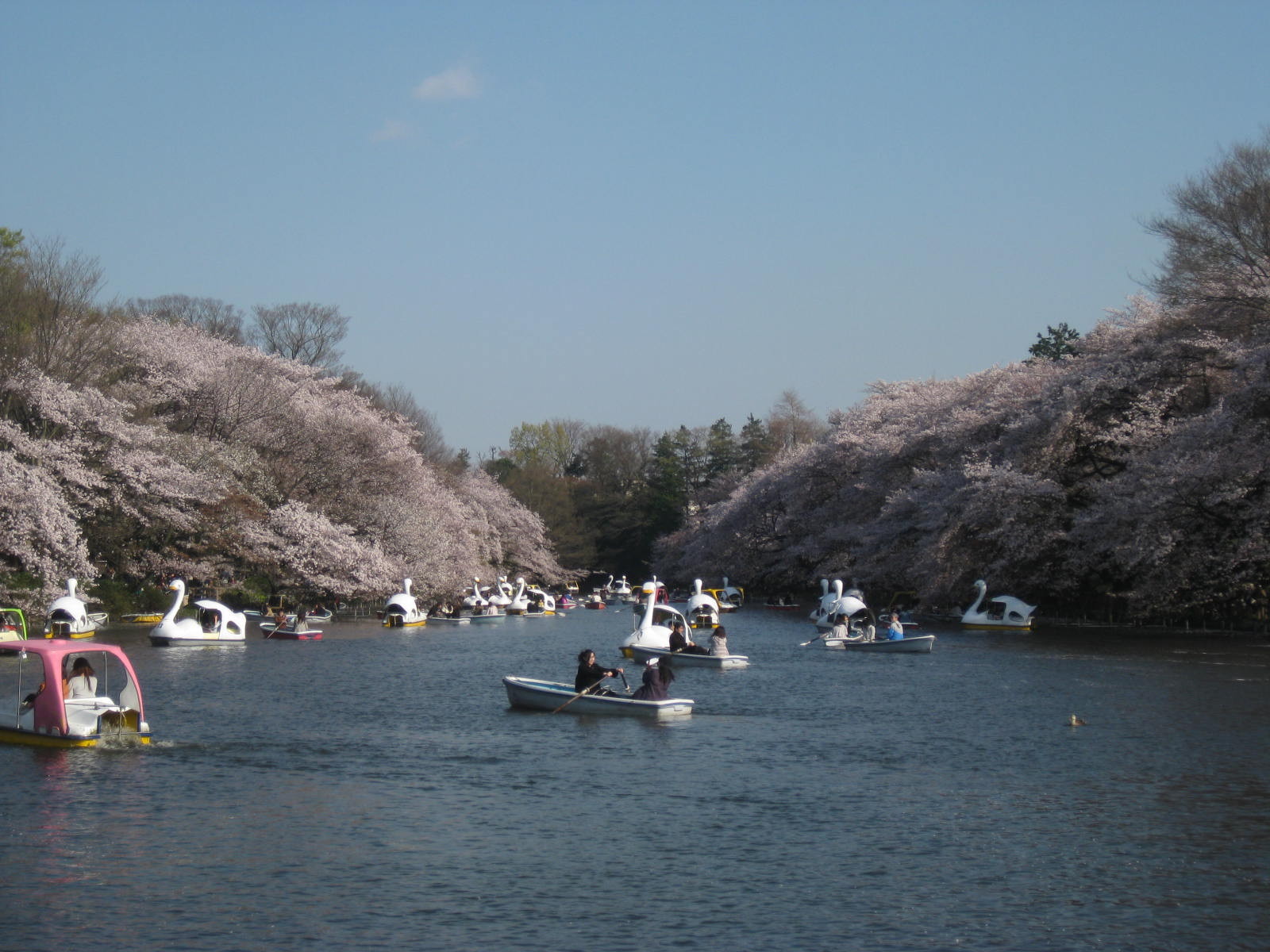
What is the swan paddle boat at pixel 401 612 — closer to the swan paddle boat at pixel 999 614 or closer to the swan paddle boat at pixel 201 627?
the swan paddle boat at pixel 201 627

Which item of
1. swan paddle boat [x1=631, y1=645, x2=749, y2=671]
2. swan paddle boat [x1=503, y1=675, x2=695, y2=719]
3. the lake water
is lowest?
the lake water

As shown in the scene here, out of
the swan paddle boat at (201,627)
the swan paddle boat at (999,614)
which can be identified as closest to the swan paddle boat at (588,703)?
the swan paddle boat at (201,627)

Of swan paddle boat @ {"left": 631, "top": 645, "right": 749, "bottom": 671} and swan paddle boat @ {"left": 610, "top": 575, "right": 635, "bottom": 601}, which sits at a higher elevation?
swan paddle boat @ {"left": 610, "top": 575, "right": 635, "bottom": 601}

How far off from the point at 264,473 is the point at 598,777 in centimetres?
4500

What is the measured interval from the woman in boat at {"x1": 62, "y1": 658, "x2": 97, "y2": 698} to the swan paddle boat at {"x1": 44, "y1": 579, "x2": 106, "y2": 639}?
17811 mm

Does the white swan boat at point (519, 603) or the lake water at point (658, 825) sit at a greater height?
the white swan boat at point (519, 603)

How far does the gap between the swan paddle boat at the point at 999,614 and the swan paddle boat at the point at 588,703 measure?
29.3m

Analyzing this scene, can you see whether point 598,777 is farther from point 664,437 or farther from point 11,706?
point 664,437

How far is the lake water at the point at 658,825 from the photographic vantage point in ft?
39.8

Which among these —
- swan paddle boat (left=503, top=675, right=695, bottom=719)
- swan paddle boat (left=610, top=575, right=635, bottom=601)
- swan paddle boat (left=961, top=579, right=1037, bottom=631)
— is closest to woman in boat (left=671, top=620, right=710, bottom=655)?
swan paddle boat (left=503, top=675, right=695, bottom=719)

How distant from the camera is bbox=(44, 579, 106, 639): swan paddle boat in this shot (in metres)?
39.1

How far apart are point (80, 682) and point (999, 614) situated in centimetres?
4098

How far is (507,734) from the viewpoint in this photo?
2381cm

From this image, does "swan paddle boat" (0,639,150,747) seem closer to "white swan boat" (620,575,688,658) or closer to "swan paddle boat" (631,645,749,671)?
"swan paddle boat" (631,645,749,671)
